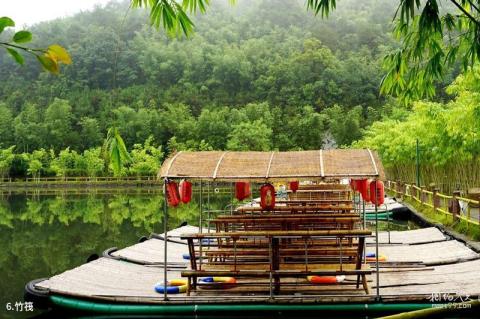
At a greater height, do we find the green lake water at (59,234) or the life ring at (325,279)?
the life ring at (325,279)

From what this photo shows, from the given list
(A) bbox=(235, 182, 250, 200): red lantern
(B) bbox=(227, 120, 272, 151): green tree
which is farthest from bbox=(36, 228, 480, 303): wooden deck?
(B) bbox=(227, 120, 272, 151): green tree

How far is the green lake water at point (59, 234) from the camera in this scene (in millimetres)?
12624

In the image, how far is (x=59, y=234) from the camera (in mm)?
19531

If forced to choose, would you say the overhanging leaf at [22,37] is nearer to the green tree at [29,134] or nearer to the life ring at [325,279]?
the life ring at [325,279]

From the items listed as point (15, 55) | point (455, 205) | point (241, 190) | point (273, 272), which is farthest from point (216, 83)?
point (15, 55)

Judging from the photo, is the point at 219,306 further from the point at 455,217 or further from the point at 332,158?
the point at 455,217

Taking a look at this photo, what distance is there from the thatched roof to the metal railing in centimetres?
543

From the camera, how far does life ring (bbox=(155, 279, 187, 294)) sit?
304 inches

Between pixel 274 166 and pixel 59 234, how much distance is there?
551 inches

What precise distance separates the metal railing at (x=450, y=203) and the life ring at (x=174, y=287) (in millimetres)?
7175

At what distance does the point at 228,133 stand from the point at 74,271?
192 feet

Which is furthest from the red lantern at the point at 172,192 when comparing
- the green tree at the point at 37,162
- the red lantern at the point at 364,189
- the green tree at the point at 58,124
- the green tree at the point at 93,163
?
the green tree at the point at 58,124

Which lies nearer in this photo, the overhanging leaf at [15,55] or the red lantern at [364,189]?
the overhanging leaf at [15,55]

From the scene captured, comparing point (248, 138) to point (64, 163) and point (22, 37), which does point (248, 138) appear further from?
point (22, 37)
